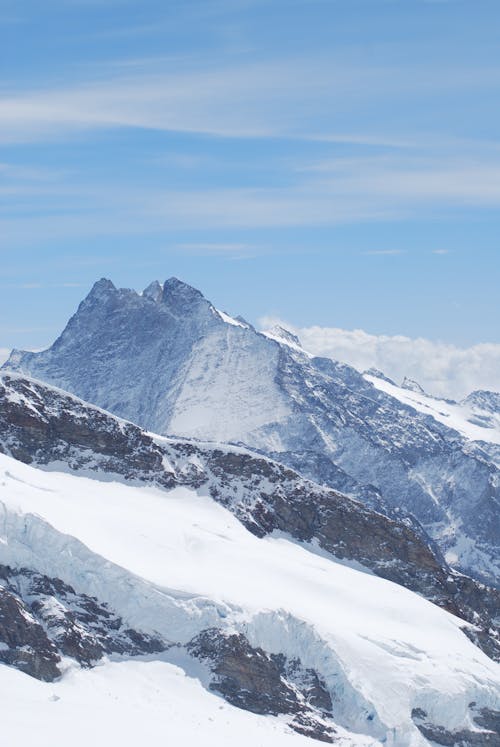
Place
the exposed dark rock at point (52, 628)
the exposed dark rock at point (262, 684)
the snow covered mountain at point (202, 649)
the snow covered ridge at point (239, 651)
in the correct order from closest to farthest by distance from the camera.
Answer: the exposed dark rock at point (52, 628) → the snow covered mountain at point (202, 649) → the snow covered ridge at point (239, 651) → the exposed dark rock at point (262, 684)

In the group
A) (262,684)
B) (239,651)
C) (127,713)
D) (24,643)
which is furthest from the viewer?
(239,651)

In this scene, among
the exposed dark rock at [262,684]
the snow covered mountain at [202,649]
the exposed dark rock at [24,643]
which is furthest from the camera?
the exposed dark rock at [262,684]

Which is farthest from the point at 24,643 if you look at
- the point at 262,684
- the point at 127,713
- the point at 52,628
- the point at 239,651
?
the point at 262,684

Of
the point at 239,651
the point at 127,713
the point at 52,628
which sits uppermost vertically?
the point at 239,651

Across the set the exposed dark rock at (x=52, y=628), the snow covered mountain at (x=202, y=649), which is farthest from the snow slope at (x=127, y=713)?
the exposed dark rock at (x=52, y=628)

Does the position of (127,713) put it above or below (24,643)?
below

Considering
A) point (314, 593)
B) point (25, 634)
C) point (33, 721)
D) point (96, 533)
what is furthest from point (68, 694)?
point (314, 593)

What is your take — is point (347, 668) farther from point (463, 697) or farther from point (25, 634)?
point (25, 634)

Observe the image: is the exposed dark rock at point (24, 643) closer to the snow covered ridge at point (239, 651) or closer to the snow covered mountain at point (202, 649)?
the snow covered mountain at point (202, 649)

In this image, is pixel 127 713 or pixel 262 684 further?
pixel 262 684

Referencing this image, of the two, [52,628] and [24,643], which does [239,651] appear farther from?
[24,643]

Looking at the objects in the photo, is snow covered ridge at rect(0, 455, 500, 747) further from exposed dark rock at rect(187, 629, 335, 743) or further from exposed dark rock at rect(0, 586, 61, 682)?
exposed dark rock at rect(0, 586, 61, 682)

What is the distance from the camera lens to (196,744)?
466 ft

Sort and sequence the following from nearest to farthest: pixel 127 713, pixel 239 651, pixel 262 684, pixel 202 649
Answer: pixel 127 713
pixel 202 649
pixel 262 684
pixel 239 651
